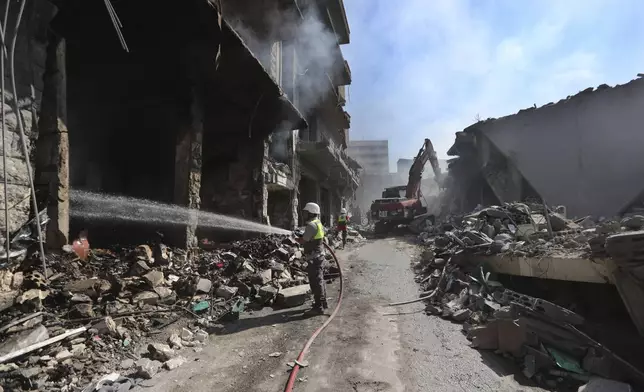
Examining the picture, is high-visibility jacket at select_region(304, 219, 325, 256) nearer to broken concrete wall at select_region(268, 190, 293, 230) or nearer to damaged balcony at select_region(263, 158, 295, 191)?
damaged balcony at select_region(263, 158, 295, 191)

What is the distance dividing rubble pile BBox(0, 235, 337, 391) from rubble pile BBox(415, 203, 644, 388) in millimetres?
2685

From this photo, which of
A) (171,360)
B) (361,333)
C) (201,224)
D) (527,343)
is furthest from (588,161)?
(171,360)

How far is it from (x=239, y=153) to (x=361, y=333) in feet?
20.7

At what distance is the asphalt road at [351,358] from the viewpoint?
3.19 m

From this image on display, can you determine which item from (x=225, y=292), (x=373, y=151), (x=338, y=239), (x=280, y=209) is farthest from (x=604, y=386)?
(x=373, y=151)

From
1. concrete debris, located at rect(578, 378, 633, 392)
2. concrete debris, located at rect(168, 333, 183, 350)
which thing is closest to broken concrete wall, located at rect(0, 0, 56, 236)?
concrete debris, located at rect(168, 333, 183, 350)

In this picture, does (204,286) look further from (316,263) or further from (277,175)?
(277,175)

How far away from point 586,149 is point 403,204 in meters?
7.98

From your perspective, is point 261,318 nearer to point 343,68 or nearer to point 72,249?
point 72,249

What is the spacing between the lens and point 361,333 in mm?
4523

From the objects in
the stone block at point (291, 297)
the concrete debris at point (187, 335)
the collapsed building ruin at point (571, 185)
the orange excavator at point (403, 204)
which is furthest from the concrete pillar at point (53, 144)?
the orange excavator at point (403, 204)

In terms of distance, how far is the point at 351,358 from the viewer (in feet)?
12.2

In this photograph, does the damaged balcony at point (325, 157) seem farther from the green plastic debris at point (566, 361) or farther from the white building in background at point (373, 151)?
the white building in background at point (373, 151)

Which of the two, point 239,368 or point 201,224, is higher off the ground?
point 201,224
